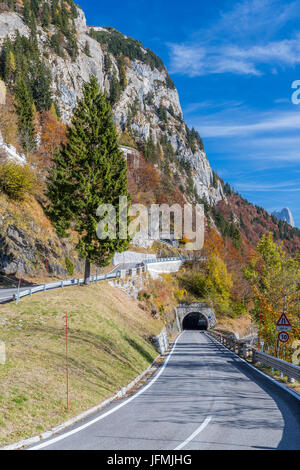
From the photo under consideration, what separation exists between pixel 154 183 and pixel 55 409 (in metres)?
98.0

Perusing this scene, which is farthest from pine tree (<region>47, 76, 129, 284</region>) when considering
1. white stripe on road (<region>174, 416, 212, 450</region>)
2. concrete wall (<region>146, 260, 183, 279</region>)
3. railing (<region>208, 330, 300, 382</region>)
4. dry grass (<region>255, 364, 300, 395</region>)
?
concrete wall (<region>146, 260, 183, 279</region>)

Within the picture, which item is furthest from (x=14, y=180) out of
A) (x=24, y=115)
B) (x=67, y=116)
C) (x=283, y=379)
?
(x=67, y=116)

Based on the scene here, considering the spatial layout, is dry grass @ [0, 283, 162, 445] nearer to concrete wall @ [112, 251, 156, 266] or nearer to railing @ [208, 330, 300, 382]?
railing @ [208, 330, 300, 382]

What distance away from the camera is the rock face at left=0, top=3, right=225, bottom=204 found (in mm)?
107750

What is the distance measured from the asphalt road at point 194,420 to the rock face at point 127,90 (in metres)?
84.8

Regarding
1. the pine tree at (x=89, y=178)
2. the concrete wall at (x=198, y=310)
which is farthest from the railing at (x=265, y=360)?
the concrete wall at (x=198, y=310)

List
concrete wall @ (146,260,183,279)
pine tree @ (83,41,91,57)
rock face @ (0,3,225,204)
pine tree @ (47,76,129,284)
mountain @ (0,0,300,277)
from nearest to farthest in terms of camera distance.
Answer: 1. pine tree @ (47,76,129,284)
2. mountain @ (0,0,300,277)
3. concrete wall @ (146,260,183,279)
4. rock face @ (0,3,225,204)
5. pine tree @ (83,41,91,57)

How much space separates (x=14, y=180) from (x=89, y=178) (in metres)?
11.4

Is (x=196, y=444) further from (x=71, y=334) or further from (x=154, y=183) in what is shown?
(x=154, y=183)

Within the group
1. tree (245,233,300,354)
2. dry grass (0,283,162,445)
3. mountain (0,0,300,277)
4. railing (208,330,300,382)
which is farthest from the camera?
mountain (0,0,300,277)

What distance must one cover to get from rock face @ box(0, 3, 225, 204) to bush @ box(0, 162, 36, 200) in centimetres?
5839

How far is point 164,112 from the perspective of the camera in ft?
603

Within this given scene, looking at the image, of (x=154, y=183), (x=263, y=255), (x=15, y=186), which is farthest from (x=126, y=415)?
(x=154, y=183)

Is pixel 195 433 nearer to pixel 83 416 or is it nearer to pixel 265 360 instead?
pixel 83 416
